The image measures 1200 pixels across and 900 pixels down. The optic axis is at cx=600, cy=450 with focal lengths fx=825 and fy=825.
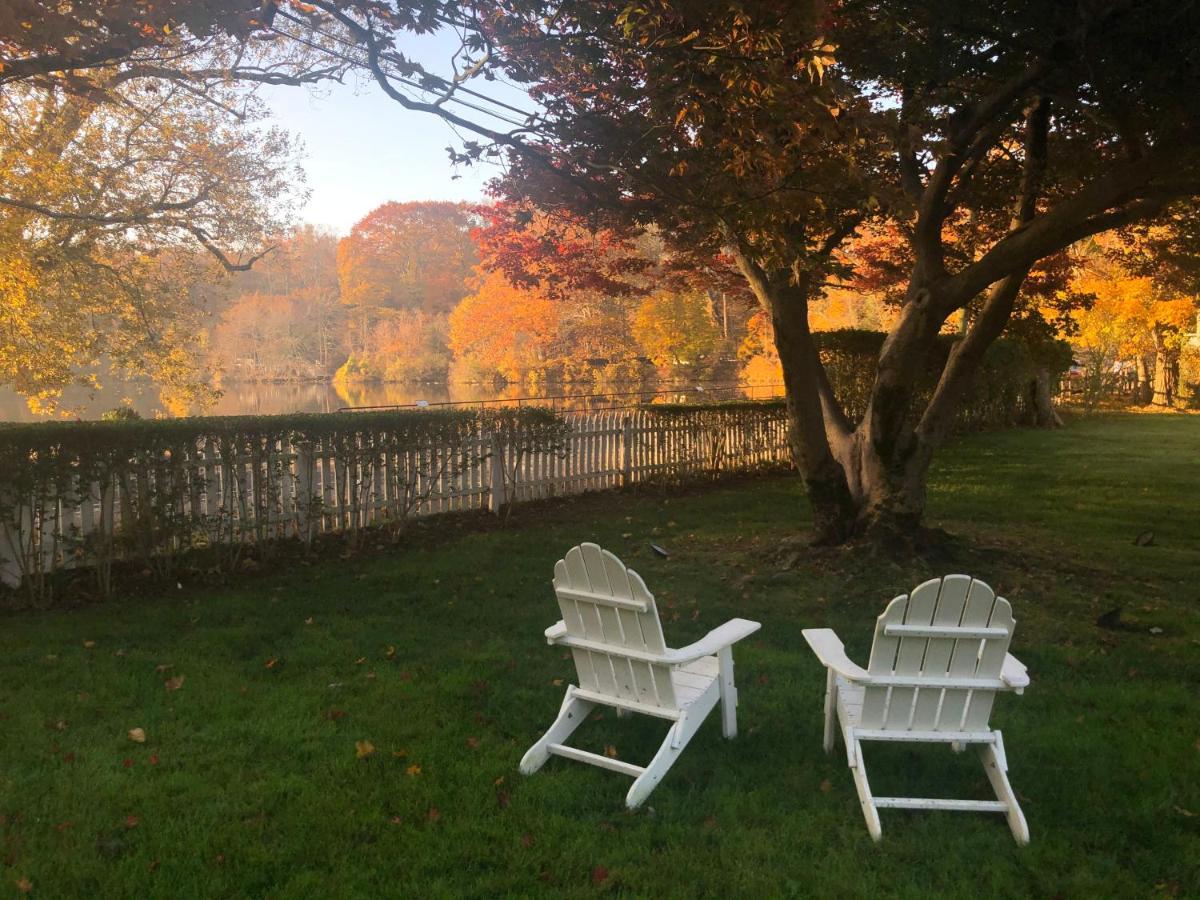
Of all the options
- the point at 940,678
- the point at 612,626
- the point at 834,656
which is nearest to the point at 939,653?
the point at 940,678

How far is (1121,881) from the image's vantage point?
9.29 feet

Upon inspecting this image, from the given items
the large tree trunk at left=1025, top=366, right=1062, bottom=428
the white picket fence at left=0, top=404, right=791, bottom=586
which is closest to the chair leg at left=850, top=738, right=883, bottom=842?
the white picket fence at left=0, top=404, right=791, bottom=586

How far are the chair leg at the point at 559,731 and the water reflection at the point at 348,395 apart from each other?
60.6 feet

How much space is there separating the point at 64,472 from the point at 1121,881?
7260 millimetres

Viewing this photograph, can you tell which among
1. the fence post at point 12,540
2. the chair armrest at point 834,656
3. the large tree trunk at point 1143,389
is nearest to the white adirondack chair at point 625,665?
the chair armrest at point 834,656

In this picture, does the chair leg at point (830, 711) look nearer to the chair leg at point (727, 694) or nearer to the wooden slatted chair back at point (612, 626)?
the chair leg at point (727, 694)

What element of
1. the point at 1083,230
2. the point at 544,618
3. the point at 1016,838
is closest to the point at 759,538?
the point at 544,618

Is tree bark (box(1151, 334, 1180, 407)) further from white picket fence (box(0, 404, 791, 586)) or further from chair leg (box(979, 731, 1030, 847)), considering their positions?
chair leg (box(979, 731, 1030, 847))

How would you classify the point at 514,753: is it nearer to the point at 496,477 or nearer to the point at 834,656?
the point at 834,656

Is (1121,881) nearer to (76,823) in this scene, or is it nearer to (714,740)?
(714,740)

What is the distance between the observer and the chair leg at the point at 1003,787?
310cm

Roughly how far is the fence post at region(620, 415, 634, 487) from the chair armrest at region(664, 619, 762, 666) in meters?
8.33

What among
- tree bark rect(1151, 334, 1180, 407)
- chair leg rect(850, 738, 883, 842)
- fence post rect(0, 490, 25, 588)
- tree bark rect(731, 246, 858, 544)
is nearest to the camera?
chair leg rect(850, 738, 883, 842)

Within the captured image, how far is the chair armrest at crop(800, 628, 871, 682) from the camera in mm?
3309
